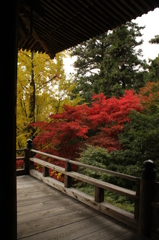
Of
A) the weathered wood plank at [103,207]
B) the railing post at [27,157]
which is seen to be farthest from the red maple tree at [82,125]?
the weathered wood plank at [103,207]

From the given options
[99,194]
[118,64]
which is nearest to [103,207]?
[99,194]

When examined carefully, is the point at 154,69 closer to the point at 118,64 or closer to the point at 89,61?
the point at 118,64

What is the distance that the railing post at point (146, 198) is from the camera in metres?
2.74

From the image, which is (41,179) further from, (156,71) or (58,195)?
(156,71)

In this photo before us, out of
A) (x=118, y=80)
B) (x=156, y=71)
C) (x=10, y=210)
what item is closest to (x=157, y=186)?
(x=10, y=210)

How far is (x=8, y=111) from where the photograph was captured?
3.73ft

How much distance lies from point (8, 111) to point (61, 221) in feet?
8.84

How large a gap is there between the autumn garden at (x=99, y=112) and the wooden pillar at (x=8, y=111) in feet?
16.3

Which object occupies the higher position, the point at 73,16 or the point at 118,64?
the point at 118,64

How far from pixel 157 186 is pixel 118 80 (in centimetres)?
1277

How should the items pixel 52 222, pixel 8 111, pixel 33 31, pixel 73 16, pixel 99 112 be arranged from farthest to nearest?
1. pixel 99 112
2. pixel 52 222
3. pixel 33 31
4. pixel 73 16
5. pixel 8 111

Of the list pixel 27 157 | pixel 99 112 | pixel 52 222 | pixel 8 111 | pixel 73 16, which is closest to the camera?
pixel 8 111

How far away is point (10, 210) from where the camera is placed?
1177 millimetres

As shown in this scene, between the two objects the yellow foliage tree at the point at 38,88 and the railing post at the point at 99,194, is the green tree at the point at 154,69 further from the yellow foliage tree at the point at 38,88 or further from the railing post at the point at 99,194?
the railing post at the point at 99,194
